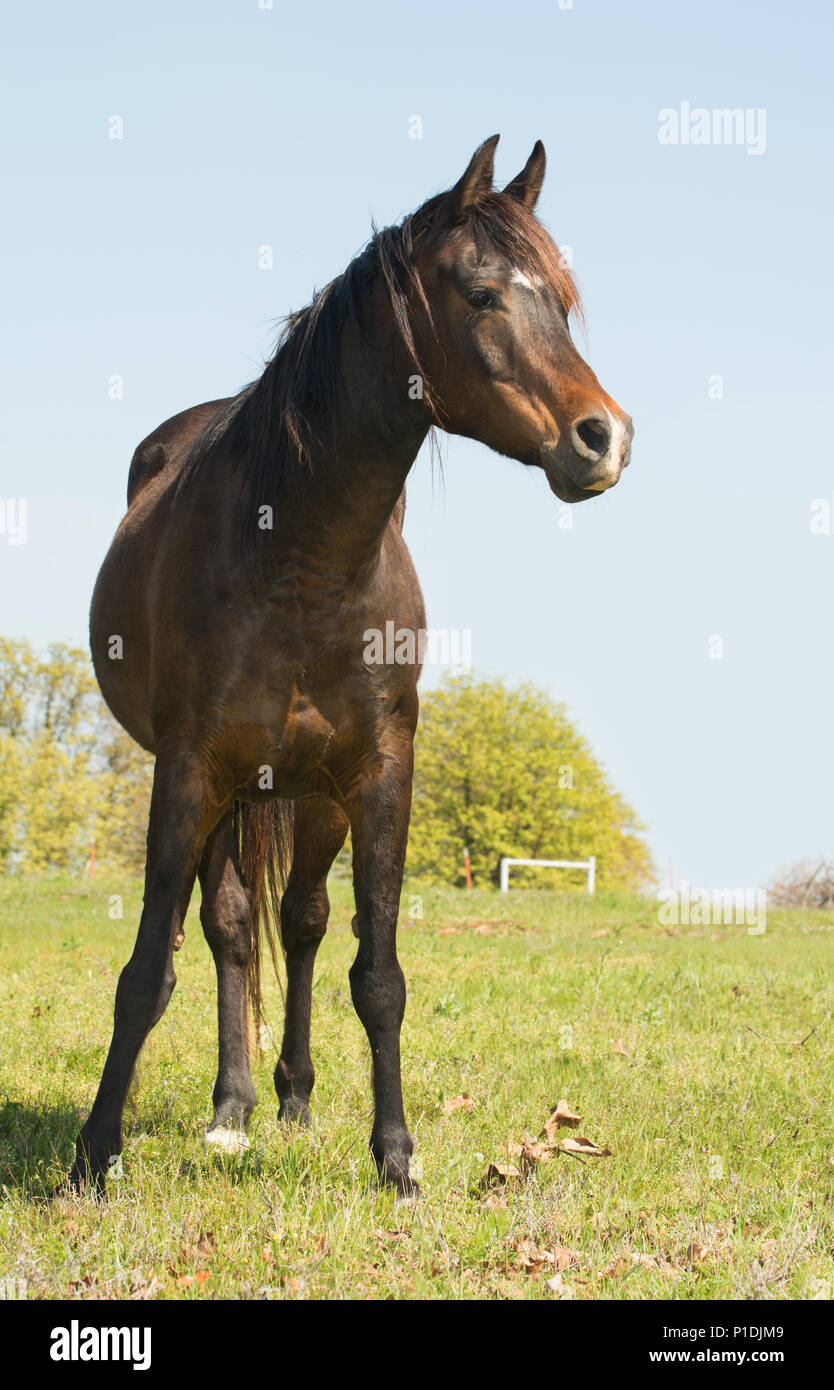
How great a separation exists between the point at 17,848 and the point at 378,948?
153ft

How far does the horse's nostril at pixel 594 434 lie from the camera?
3855 mm

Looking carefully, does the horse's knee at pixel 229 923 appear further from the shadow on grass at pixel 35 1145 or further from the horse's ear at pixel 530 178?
the horse's ear at pixel 530 178

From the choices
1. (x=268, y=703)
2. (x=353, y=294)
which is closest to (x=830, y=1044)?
(x=268, y=703)

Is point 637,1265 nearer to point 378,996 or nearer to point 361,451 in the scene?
point 378,996

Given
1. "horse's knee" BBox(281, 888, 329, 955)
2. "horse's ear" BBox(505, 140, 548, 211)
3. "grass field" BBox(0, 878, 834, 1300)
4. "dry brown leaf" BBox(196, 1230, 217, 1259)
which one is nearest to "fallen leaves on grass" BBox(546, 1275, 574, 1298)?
"grass field" BBox(0, 878, 834, 1300)

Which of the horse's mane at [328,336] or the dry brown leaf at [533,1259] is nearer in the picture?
the dry brown leaf at [533,1259]

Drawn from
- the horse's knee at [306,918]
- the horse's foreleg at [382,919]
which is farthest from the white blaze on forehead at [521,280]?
the horse's knee at [306,918]

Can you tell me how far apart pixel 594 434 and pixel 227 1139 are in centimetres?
309

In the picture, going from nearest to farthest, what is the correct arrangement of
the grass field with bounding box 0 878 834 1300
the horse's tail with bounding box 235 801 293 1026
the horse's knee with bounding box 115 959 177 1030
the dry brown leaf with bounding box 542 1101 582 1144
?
the grass field with bounding box 0 878 834 1300 < the horse's knee with bounding box 115 959 177 1030 < the dry brown leaf with bounding box 542 1101 582 1144 < the horse's tail with bounding box 235 801 293 1026

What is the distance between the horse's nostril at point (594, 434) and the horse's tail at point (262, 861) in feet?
8.86

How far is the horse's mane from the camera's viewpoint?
4.20 metres

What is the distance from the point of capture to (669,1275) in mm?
3578

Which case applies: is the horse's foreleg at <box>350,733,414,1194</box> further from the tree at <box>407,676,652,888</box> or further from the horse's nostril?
the tree at <box>407,676,652,888</box>
